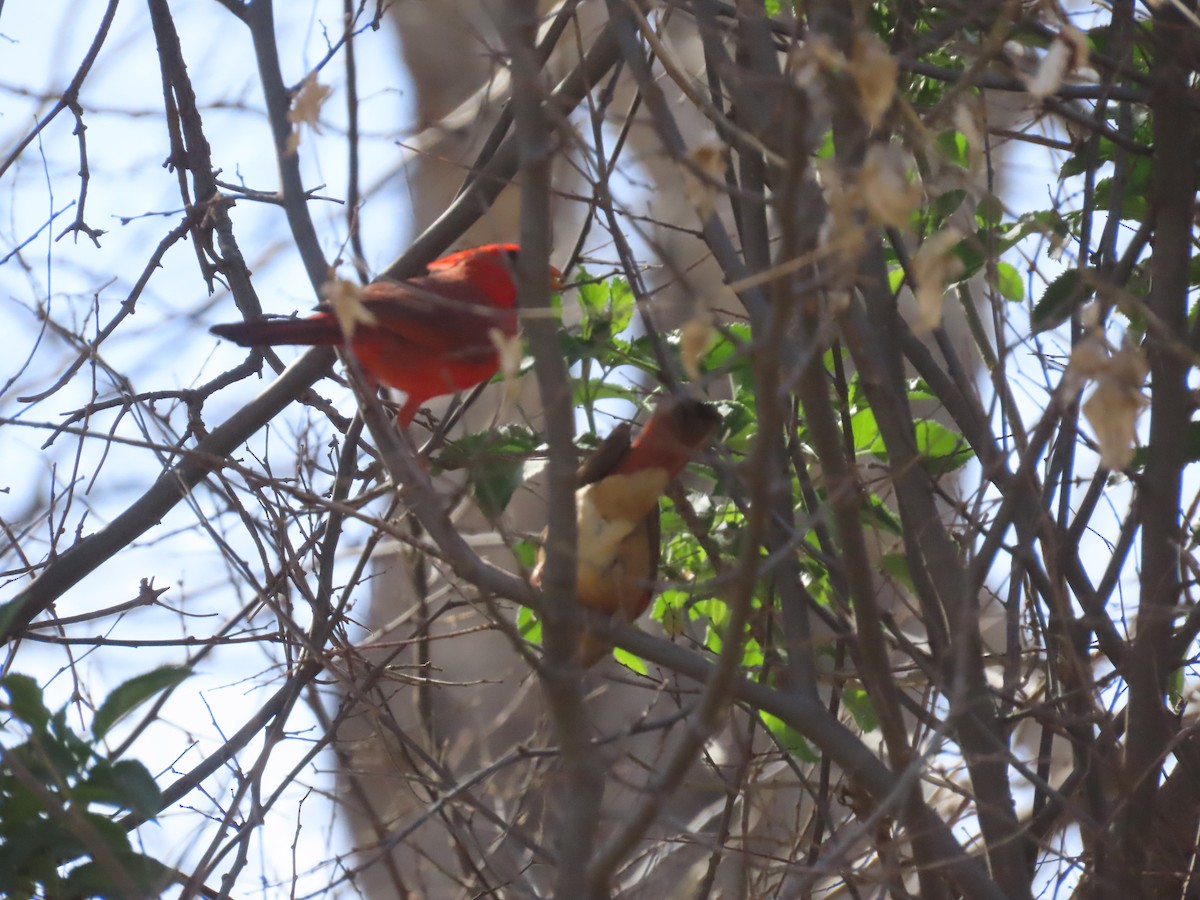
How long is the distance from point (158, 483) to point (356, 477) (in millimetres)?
481

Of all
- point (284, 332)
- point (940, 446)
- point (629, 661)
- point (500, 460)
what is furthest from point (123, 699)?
point (940, 446)

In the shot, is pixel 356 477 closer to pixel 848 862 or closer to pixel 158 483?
pixel 158 483

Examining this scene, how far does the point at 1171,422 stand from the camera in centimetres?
249

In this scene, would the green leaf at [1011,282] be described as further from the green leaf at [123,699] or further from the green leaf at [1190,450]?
the green leaf at [123,699]

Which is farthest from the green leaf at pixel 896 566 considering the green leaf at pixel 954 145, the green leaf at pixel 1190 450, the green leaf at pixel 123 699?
the green leaf at pixel 123 699

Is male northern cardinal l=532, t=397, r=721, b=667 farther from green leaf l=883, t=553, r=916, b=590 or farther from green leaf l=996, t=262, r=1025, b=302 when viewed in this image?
green leaf l=996, t=262, r=1025, b=302

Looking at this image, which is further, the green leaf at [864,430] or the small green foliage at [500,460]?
the green leaf at [864,430]

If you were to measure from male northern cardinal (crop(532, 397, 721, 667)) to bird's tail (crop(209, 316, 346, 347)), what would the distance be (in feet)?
2.27

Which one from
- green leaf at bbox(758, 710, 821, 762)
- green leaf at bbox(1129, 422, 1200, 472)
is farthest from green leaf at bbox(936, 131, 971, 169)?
green leaf at bbox(758, 710, 821, 762)

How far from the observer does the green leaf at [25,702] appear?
1912 millimetres

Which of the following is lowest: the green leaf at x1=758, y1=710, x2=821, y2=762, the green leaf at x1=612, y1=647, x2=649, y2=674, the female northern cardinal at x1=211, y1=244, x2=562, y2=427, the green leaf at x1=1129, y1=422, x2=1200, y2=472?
the green leaf at x1=758, y1=710, x2=821, y2=762

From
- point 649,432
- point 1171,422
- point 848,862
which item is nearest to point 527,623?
point 649,432

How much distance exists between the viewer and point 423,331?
3.27 m

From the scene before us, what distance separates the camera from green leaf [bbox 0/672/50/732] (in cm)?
191
